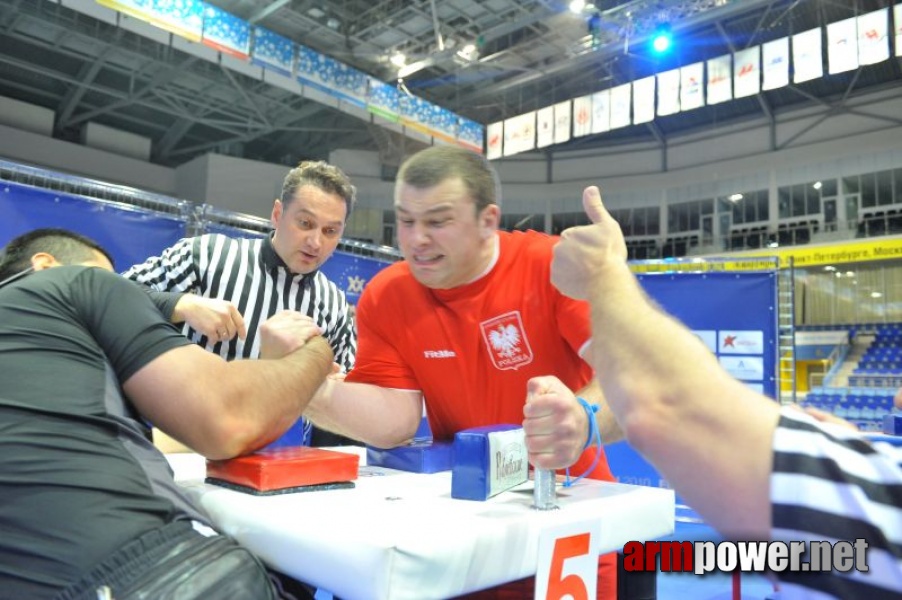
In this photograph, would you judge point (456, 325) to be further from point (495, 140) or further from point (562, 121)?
point (495, 140)

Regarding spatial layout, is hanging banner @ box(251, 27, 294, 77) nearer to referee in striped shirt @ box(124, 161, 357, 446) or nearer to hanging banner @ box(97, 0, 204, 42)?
hanging banner @ box(97, 0, 204, 42)

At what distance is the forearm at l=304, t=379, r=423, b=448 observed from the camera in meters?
1.31

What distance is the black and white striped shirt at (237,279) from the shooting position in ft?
8.01

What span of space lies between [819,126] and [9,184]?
665 inches

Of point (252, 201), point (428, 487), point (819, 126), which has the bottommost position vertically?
point (428, 487)

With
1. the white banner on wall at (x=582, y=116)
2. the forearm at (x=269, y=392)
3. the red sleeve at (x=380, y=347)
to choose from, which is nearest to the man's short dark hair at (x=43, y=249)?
the forearm at (x=269, y=392)

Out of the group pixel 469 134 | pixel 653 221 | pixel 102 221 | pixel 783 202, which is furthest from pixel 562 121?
pixel 102 221

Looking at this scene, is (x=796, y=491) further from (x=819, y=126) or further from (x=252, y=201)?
(x=819, y=126)

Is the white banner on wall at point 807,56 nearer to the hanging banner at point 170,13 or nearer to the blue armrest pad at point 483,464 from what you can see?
the hanging banner at point 170,13

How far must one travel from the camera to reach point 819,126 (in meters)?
15.0

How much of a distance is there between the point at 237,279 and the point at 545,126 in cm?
1105

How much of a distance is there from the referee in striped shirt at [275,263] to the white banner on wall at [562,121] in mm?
A: 10539

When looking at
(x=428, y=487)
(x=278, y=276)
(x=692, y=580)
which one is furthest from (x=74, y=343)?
(x=692, y=580)

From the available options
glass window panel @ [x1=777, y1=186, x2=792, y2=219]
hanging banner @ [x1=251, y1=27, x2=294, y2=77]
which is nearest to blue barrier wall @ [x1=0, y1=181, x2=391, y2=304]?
hanging banner @ [x1=251, y1=27, x2=294, y2=77]
